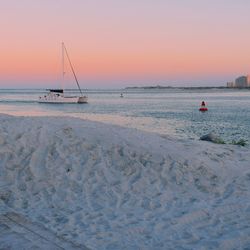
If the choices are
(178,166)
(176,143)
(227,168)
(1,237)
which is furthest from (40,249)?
(176,143)

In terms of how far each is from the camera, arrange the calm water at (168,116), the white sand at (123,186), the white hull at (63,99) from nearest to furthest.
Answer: the white sand at (123,186)
the calm water at (168,116)
the white hull at (63,99)

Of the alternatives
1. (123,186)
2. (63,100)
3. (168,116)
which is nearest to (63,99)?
(63,100)

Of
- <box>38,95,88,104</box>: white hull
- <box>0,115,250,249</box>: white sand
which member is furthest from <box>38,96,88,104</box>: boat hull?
<box>0,115,250,249</box>: white sand

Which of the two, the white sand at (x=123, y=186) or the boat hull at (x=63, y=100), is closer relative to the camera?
the white sand at (x=123, y=186)

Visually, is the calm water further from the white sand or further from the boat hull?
the white sand

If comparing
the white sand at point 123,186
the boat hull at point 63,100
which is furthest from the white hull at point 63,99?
the white sand at point 123,186

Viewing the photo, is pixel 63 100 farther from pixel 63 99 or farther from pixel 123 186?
pixel 123 186

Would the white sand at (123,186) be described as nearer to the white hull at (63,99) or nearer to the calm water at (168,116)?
the calm water at (168,116)

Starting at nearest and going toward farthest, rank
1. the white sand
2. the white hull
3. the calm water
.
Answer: the white sand
the calm water
the white hull

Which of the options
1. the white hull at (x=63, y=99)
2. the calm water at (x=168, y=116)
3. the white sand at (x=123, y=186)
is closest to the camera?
the white sand at (x=123, y=186)

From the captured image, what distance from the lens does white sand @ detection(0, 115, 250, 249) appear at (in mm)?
7715

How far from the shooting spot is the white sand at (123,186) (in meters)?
7.71

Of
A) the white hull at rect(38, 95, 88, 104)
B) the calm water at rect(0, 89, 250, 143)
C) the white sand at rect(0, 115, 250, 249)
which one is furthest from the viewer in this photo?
the white hull at rect(38, 95, 88, 104)

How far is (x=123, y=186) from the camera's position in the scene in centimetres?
1002
